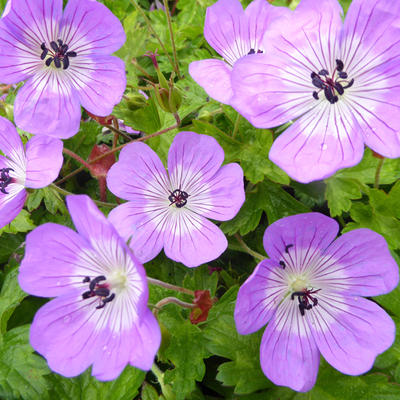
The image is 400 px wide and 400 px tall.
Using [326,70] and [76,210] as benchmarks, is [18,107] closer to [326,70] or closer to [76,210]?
[76,210]

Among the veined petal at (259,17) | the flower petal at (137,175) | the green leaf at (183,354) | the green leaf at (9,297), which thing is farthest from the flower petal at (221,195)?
the green leaf at (9,297)

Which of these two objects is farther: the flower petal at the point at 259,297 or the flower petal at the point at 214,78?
the flower petal at the point at 214,78

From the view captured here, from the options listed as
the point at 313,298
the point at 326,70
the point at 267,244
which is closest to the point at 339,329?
the point at 313,298

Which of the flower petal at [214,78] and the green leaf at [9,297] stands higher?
the flower petal at [214,78]

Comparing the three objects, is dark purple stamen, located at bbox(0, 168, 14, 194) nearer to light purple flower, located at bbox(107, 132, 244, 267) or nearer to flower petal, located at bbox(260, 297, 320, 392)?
light purple flower, located at bbox(107, 132, 244, 267)

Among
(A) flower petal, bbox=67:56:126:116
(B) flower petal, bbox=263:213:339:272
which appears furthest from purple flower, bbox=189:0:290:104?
(B) flower petal, bbox=263:213:339:272

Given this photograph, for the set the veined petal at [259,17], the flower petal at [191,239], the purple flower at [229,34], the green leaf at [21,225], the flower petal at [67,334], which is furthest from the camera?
the green leaf at [21,225]

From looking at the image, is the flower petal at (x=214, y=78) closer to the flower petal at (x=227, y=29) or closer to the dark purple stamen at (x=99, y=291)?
the flower petal at (x=227, y=29)
